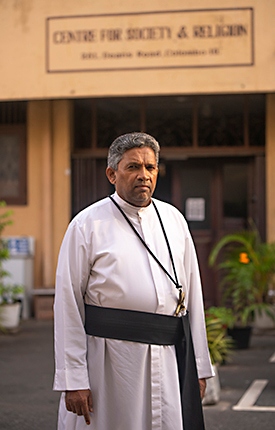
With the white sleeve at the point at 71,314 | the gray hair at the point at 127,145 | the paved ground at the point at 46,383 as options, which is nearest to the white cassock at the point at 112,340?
→ the white sleeve at the point at 71,314

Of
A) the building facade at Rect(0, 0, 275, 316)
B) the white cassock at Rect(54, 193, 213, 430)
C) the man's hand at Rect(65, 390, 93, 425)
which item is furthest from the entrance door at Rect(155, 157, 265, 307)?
the man's hand at Rect(65, 390, 93, 425)

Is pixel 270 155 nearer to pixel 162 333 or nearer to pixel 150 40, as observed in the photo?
pixel 150 40

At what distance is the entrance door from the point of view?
13.0 metres

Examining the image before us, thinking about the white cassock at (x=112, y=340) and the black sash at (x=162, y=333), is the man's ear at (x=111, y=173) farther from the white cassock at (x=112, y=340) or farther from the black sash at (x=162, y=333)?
the black sash at (x=162, y=333)

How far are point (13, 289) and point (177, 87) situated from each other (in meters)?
3.53

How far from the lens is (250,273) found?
11719 mm

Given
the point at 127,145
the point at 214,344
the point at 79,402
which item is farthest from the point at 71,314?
the point at 214,344

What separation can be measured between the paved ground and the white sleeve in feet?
9.30

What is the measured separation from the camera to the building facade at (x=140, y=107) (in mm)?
11406

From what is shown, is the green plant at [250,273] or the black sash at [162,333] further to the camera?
the green plant at [250,273]

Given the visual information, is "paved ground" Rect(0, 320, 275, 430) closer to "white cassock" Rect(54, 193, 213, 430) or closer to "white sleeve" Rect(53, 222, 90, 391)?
"white cassock" Rect(54, 193, 213, 430)

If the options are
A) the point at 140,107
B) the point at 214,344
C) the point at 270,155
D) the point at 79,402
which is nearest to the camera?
the point at 79,402

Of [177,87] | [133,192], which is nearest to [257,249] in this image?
[177,87]

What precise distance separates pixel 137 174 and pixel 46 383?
15.9 feet
